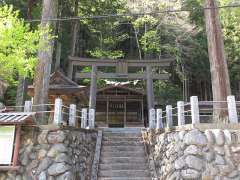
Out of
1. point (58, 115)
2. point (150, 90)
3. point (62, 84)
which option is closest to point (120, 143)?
point (58, 115)

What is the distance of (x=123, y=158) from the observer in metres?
10.1

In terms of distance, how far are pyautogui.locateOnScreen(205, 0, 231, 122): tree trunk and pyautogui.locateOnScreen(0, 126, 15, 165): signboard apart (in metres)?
5.75

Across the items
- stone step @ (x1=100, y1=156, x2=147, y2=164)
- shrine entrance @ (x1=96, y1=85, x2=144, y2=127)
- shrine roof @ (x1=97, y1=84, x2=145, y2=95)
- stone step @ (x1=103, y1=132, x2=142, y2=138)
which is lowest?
stone step @ (x1=100, y1=156, x2=147, y2=164)

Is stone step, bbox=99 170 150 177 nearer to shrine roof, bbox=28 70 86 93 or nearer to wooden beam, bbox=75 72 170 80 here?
shrine roof, bbox=28 70 86 93

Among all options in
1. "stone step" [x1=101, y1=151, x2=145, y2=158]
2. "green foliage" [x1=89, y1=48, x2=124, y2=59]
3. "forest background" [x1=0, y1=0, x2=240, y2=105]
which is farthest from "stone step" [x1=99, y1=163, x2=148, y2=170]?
"green foliage" [x1=89, y1=48, x2=124, y2=59]

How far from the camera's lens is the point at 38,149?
804 cm

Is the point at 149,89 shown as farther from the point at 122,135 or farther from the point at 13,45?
the point at 13,45

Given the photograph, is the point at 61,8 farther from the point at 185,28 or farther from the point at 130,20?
the point at 185,28

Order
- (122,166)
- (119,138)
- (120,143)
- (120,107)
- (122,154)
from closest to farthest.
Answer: (122,166) → (122,154) → (120,143) → (119,138) → (120,107)

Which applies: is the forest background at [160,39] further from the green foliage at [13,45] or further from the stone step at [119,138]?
the green foliage at [13,45]

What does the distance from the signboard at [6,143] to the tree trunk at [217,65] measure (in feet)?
18.9

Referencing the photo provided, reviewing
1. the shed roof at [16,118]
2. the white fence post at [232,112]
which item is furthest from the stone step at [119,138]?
the white fence post at [232,112]

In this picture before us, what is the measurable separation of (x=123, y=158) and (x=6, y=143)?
393 cm

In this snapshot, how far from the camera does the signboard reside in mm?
7633
